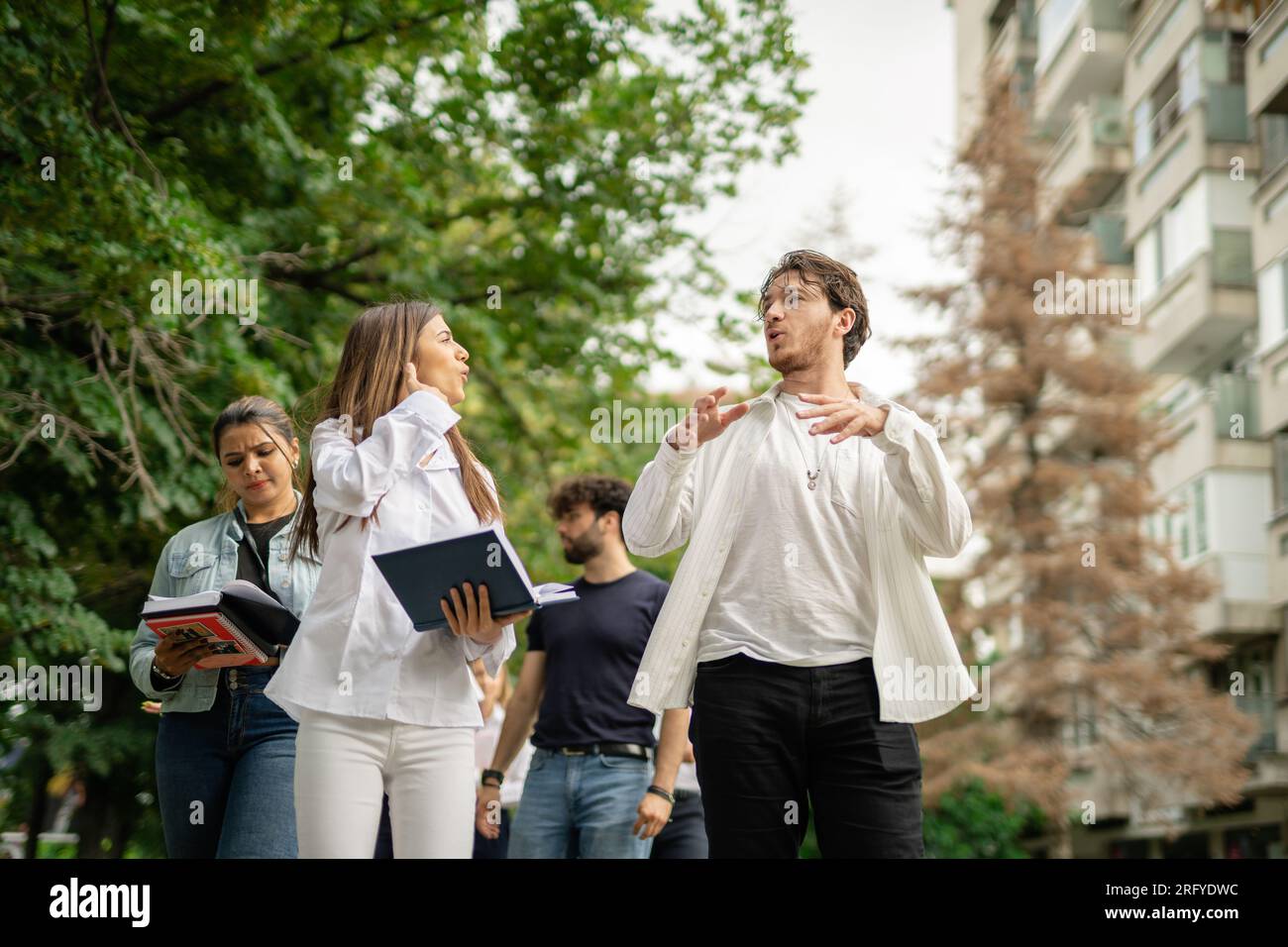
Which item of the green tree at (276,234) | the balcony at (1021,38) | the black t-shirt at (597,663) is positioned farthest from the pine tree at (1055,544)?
the black t-shirt at (597,663)

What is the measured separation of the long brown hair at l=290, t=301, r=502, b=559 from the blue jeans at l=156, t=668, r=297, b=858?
2.09 ft

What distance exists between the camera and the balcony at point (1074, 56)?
88.0ft

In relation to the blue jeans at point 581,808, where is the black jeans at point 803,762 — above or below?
above

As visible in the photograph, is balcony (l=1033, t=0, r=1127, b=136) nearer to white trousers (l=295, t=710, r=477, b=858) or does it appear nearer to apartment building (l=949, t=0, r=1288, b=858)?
apartment building (l=949, t=0, r=1288, b=858)

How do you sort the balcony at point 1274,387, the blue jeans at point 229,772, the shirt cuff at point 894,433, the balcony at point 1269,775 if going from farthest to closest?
the balcony at point 1269,775, the balcony at point 1274,387, the blue jeans at point 229,772, the shirt cuff at point 894,433

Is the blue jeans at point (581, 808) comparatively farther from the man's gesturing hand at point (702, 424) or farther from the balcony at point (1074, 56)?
the balcony at point (1074, 56)

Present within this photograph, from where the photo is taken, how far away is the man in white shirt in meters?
3.51

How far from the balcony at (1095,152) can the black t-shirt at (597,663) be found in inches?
872

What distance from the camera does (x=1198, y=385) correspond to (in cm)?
2511

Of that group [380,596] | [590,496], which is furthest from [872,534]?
[590,496]

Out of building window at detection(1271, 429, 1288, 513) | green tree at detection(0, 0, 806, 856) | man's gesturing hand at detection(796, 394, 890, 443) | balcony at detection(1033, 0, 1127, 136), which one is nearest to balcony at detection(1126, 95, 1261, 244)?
balcony at detection(1033, 0, 1127, 136)

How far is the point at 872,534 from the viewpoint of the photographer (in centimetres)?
370

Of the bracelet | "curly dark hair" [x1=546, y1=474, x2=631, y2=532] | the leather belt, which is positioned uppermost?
"curly dark hair" [x1=546, y1=474, x2=631, y2=532]

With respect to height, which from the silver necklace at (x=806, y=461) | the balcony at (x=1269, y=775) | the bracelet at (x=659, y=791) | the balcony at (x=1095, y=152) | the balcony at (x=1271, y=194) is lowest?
the balcony at (x=1269, y=775)
